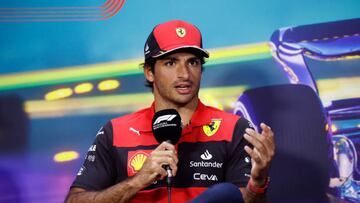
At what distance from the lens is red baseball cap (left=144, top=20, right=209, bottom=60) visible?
2.21m

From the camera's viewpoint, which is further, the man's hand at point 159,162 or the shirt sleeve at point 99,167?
the shirt sleeve at point 99,167

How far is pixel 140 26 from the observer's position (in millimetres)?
2740

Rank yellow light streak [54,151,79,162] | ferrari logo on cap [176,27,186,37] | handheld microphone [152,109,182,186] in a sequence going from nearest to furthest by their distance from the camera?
handheld microphone [152,109,182,186]
ferrari logo on cap [176,27,186,37]
yellow light streak [54,151,79,162]

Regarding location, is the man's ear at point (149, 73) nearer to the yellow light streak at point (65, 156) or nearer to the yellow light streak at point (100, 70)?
the yellow light streak at point (100, 70)

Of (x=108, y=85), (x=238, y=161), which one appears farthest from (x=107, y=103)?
(x=238, y=161)

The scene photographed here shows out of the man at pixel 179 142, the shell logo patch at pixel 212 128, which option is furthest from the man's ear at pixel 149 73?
the shell logo patch at pixel 212 128

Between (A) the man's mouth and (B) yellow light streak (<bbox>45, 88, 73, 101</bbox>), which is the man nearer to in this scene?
(A) the man's mouth

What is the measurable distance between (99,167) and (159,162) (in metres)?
0.47

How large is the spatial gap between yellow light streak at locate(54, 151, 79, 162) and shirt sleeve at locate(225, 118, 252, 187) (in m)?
0.78

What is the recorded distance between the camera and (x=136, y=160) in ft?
7.29

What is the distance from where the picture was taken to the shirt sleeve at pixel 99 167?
219 centimetres

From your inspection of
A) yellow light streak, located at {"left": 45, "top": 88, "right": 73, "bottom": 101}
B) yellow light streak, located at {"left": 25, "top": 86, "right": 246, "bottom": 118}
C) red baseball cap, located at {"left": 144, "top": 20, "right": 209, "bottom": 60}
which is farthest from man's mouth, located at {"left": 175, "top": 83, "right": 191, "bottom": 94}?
yellow light streak, located at {"left": 45, "top": 88, "right": 73, "bottom": 101}

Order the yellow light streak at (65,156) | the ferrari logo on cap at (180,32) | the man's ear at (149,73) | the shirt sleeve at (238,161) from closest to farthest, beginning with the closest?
the shirt sleeve at (238,161) < the ferrari logo on cap at (180,32) < the man's ear at (149,73) < the yellow light streak at (65,156)

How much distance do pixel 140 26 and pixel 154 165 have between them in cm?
104
